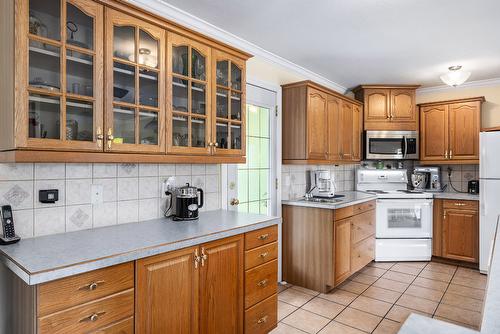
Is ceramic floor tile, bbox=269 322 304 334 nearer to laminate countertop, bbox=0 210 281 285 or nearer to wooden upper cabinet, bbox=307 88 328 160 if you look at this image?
laminate countertop, bbox=0 210 281 285

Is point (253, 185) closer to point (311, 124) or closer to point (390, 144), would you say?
point (311, 124)

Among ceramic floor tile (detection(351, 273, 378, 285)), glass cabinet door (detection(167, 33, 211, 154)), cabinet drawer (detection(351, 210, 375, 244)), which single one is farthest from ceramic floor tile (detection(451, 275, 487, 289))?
glass cabinet door (detection(167, 33, 211, 154))

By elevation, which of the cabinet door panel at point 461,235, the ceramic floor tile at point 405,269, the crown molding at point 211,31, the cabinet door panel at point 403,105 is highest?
the crown molding at point 211,31

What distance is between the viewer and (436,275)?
3668 millimetres

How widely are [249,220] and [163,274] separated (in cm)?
80

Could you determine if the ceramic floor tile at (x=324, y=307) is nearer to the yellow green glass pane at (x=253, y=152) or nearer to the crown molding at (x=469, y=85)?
the yellow green glass pane at (x=253, y=152)

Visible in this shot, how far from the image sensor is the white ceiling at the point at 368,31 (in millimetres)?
2275

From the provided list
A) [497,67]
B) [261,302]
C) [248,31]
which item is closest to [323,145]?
[248,31]

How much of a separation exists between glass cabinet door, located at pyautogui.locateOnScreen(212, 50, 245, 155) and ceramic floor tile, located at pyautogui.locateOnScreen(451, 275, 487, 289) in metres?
2.89

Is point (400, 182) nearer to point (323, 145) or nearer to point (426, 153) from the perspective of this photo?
point (426, 153)

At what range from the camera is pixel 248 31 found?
2715 millimetres

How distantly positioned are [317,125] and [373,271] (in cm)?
192

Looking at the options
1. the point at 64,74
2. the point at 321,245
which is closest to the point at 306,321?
the point at 321,245

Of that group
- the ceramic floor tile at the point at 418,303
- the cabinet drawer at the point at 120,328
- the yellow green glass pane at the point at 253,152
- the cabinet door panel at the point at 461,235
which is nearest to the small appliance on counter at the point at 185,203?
the cabinet drawer at the point at 120,328
